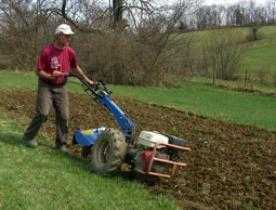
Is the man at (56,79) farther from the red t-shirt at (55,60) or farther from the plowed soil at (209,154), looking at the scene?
the plowed soil at (209,154)

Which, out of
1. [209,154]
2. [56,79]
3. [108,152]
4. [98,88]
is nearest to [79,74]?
[56,79]

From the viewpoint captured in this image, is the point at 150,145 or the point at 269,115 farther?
the point at 269,115

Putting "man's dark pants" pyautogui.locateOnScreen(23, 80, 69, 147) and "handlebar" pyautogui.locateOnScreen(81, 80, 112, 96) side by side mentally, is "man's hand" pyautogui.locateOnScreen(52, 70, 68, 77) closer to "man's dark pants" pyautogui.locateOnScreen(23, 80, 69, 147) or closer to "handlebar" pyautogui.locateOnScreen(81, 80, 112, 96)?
"man's dark pants" pyautogui.locateOnScreen(23, 80, 69, 147)

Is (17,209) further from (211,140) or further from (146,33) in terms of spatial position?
(146,33)

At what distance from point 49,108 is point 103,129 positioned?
113cm

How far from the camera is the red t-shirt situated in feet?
33.4

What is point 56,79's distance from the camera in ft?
33.7

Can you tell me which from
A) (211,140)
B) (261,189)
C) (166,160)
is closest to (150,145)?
(166,160)

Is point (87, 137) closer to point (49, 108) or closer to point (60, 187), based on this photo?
point (49, 108)

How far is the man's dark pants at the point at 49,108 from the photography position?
10.3 meters

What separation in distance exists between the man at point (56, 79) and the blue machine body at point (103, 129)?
0.38 m

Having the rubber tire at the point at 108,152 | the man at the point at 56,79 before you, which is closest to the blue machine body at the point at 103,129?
the rubber tire at the point at 108,152

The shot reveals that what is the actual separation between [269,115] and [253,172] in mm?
13153

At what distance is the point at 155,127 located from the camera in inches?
580
